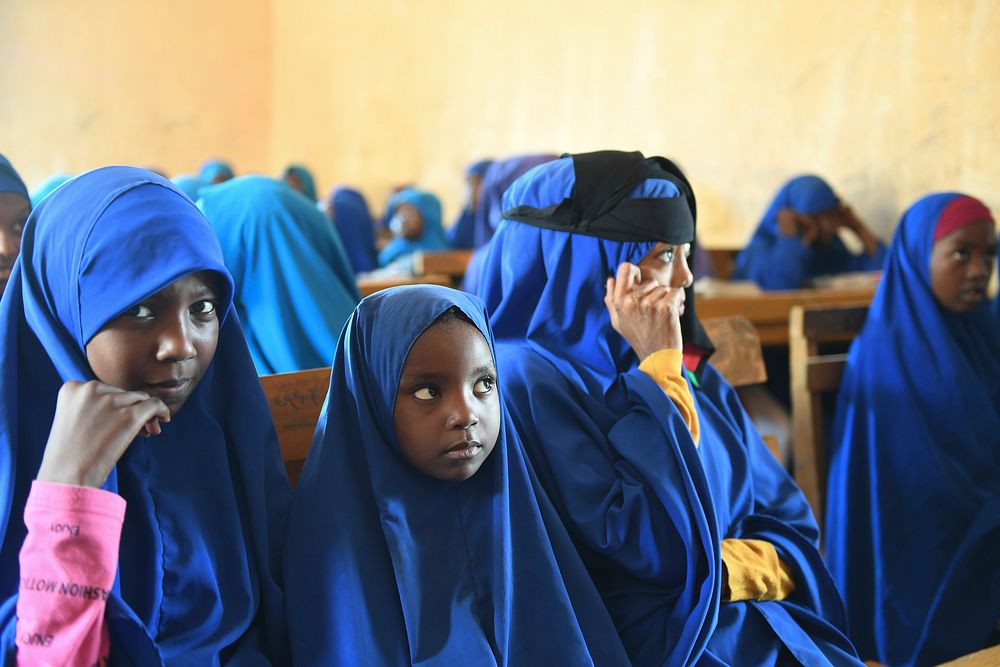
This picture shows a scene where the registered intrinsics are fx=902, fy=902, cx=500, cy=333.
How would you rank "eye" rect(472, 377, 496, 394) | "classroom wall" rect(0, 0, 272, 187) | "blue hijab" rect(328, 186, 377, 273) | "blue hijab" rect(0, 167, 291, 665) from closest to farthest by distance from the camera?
"blue hijab" rect(0, 167, 291, 665)
"eye" rect(472, 377, 496, 394)
"blue hijab" rect(328, 186, 377, 273)
"classroom wall" rect(0, 0, 272, 187)

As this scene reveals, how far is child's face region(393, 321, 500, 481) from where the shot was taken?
4.73 feet

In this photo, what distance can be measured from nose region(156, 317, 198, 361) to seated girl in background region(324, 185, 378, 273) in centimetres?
517

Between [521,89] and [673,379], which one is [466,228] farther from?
[673,379]

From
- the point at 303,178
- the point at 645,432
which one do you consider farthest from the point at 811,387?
the point at 303,178

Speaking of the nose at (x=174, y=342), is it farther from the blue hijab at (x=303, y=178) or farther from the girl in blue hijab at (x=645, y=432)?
the blue hijab at (x=303, y=178)

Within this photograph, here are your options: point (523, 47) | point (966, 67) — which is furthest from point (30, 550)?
point (523, 47)

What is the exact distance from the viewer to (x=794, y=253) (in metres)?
5.06

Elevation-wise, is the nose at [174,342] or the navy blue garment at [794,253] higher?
the nose at [174,342]

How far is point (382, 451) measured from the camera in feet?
4.81

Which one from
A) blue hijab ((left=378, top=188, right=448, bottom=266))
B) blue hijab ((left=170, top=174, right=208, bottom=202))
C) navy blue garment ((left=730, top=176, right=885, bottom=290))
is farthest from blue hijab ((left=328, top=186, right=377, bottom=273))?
blue hijab ((left=170, top=174, right=208, bottom=202))

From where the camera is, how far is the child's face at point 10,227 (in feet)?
5.78

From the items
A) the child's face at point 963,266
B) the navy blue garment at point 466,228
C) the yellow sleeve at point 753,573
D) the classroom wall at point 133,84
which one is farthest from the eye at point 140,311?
the classroom wall at point 133,84

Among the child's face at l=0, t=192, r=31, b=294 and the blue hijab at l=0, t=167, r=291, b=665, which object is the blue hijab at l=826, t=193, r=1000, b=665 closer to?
the blue hijab at l=0, t=167, r=291, b=665

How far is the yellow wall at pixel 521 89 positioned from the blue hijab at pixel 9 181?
423 centimetres
